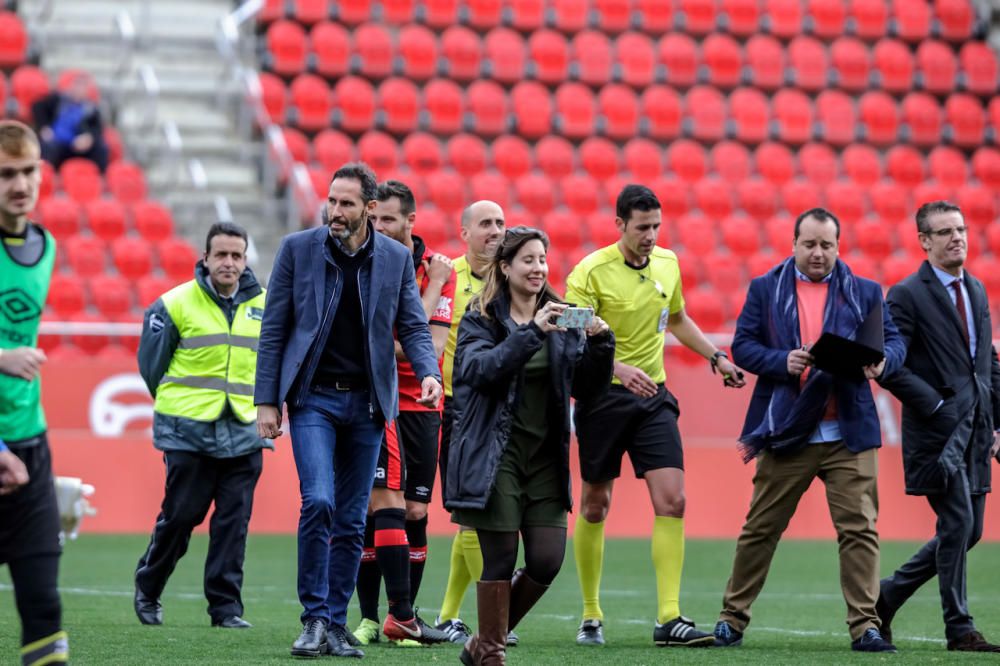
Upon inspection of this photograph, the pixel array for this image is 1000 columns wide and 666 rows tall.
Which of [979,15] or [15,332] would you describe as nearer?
[15,332]

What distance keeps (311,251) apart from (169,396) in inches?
89.7

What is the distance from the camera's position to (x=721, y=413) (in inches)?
593

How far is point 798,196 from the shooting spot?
20547 mm

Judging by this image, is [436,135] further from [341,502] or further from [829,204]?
[341,502]

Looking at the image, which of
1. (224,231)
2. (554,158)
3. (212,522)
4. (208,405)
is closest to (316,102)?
(554,158)

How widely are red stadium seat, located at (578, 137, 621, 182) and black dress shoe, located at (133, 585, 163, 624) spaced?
12.7 meters

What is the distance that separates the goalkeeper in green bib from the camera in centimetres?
499

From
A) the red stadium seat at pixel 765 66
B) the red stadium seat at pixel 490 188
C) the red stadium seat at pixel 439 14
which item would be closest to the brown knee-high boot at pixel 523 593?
the red stadium seat at pixel 490 188

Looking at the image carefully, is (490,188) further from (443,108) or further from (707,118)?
(707,118)

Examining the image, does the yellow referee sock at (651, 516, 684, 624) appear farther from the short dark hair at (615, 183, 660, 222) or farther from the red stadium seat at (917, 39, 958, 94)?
the red stadium seat at (917, 39, 958, 94)

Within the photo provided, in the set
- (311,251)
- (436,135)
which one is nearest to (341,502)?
(311,251)

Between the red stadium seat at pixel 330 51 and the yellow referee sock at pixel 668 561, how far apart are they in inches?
533

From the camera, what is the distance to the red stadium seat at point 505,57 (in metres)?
21.5

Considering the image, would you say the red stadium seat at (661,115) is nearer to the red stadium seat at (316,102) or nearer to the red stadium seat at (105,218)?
the red stadium seat at (316,102)
